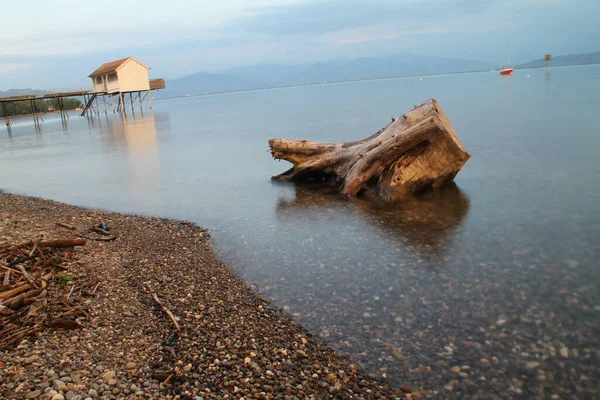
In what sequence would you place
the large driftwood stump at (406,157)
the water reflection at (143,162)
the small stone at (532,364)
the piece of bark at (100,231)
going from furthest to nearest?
the water reflection at (143,162), the large driftwood stump at (406,157), the piece of bark at (100,231), the small stone at (532,364)

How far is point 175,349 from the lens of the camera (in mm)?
5035

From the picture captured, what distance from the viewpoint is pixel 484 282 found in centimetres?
705

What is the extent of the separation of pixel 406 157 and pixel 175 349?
336 inches

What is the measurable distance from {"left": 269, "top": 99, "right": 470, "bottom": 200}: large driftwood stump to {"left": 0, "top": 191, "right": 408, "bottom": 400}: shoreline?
5.65m

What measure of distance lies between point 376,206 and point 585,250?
460cm

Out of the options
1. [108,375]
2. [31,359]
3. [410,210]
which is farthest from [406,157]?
[31,359]

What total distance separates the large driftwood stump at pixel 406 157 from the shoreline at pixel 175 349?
18.5 feet

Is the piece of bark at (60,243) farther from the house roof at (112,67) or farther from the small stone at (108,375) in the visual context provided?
the house roof at (112,67)

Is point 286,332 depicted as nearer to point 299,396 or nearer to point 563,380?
point 299,396

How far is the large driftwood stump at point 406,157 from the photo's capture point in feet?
37.5

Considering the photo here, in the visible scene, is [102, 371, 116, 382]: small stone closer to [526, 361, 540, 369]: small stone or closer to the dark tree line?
[526, 361, 540, 369]: small stone

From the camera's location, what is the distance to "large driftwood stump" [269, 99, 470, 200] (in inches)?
450

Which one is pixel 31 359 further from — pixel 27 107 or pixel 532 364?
pixel 27 107

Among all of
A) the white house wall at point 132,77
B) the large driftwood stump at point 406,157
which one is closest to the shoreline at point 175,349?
the large driftwood stump at point 406,157
